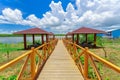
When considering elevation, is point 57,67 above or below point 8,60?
above

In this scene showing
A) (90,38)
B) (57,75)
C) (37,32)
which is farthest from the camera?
(90,38)

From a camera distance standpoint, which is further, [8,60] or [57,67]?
[8,60]

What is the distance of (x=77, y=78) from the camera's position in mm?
6465

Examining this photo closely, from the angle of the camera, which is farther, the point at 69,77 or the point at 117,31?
the point at 117,31

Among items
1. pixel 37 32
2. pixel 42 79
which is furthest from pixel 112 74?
pixel 37 32

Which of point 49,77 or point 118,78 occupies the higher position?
point 49,77

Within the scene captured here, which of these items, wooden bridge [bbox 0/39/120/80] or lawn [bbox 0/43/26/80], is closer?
wooden bridge [bbox 0/39/120/80]

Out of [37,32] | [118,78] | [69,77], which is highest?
[37,32]

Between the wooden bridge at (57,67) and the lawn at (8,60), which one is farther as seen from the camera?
the lawn at (8,60)

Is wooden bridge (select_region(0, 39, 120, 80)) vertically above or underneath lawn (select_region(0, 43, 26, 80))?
above

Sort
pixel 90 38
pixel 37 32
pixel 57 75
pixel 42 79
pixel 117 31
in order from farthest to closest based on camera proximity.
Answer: pixel 117 31 < pixel 90 38 < pixel 37 32 < pixel 57 75 < pixel 42 79

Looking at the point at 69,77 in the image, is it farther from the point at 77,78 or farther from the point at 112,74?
the point at 112,74

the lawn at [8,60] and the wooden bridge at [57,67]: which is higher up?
the wooden bridge at [57,67]

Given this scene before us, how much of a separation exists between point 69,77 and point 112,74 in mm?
4066
